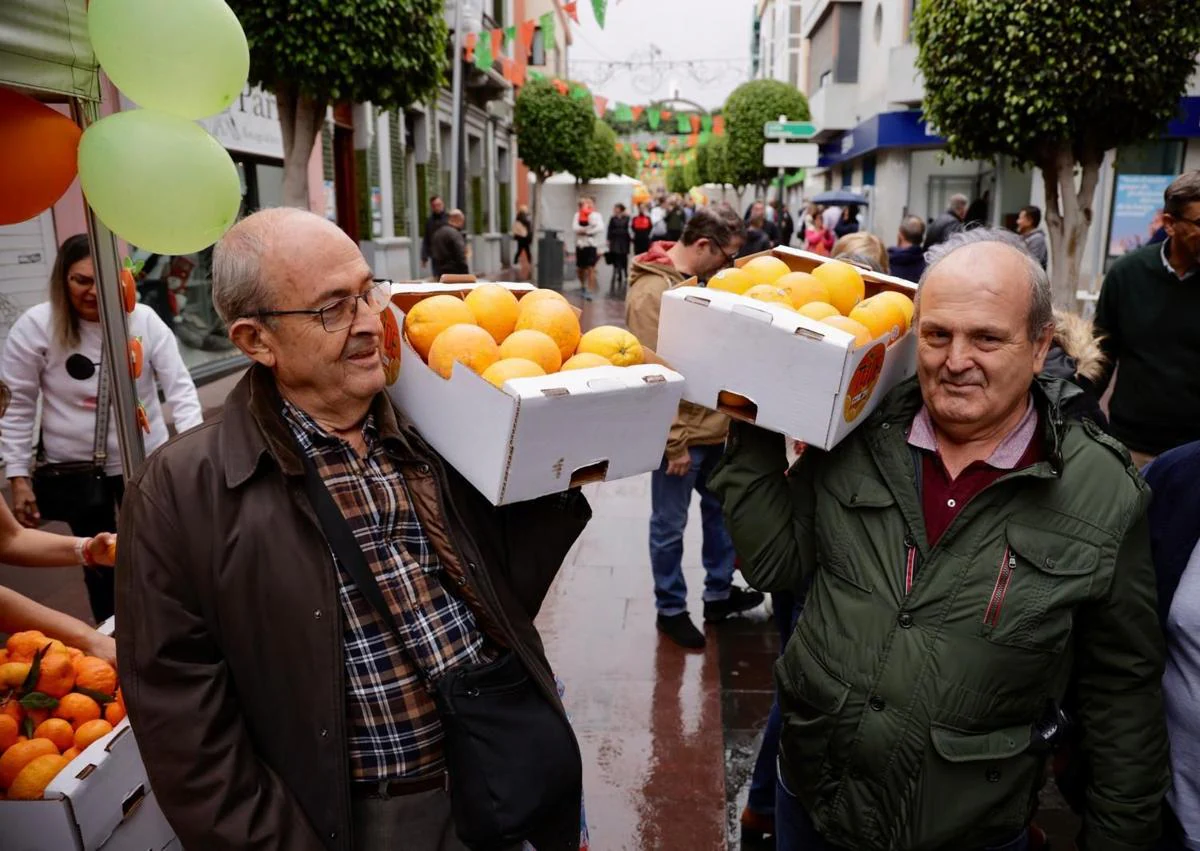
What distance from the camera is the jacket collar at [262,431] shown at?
1.70 m

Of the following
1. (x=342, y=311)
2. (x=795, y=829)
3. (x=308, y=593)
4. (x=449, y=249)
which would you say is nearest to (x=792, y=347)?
(x=342, y=311)

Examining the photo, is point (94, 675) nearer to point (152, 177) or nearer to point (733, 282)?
point (152, 177)

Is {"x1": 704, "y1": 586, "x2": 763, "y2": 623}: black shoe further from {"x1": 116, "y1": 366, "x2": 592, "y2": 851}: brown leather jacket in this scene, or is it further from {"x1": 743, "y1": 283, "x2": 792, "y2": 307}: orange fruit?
{"x1": 116, "y1": 366, "x2": 592, "y2": 851}: brown leather jacket

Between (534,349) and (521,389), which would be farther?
(534,349)

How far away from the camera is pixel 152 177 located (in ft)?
7.78

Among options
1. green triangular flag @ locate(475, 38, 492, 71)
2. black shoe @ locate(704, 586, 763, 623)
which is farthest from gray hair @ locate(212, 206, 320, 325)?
green triangular flag @ locate(475, 38, 492, 71)

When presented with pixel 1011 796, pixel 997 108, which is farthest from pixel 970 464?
pixel 997 108

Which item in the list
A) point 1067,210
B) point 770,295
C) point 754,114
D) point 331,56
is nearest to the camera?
point 770,295

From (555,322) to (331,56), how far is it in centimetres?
572

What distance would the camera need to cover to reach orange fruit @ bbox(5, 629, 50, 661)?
7.69ft

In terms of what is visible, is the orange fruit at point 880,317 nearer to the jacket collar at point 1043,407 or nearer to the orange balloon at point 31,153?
the jacket collar at point 1043,407

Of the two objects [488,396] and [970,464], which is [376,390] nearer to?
[488,396]

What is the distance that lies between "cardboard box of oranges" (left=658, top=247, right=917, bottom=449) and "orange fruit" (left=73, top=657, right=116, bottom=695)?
1647 mm

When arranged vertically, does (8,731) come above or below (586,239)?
below
